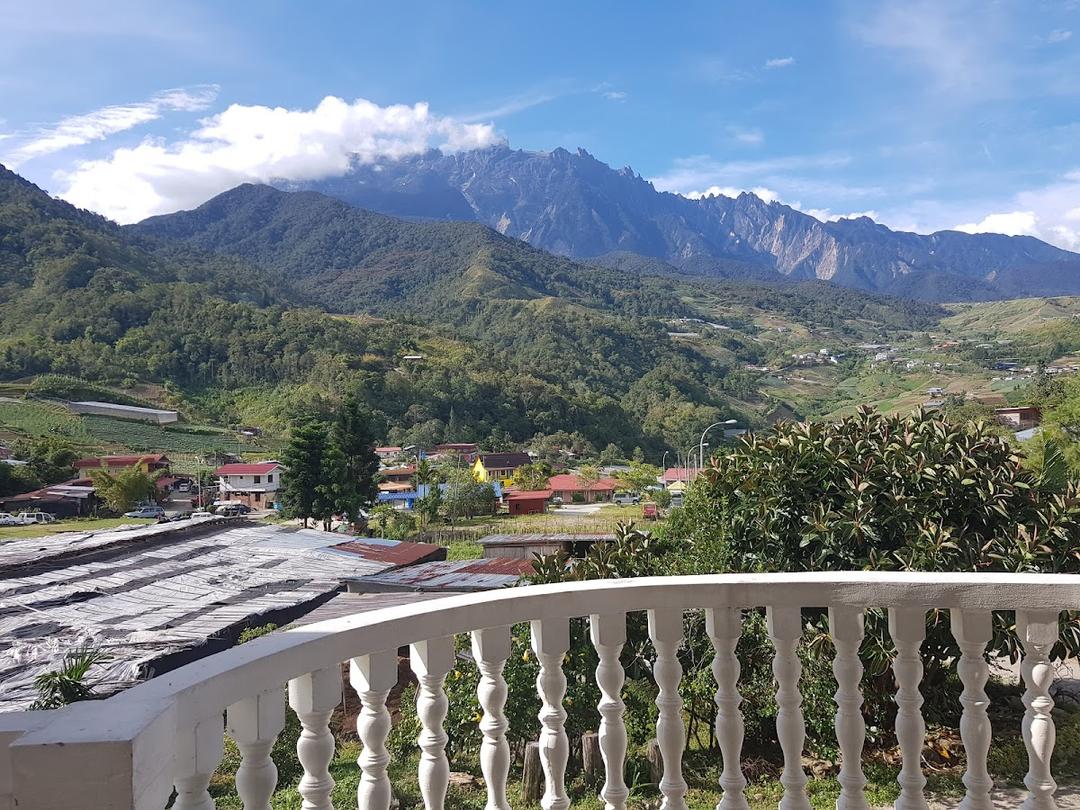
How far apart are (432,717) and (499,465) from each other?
40.4 meters

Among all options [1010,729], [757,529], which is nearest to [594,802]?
[757,529]

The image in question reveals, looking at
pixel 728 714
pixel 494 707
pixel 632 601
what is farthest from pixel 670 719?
pixel 494 707

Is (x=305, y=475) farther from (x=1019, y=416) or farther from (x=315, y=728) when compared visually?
(x=315, y=728)

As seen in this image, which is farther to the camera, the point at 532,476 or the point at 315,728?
the point at 532,476

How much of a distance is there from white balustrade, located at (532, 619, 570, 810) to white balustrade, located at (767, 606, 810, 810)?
16.1 inches

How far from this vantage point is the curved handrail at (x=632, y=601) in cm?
117

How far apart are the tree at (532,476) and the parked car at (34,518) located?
19650 millimetres

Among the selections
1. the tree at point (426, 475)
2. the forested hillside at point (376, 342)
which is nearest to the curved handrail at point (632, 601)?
the tree at point (426, 475)

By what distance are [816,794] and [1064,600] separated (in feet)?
5.68

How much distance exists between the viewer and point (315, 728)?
1.18 meters

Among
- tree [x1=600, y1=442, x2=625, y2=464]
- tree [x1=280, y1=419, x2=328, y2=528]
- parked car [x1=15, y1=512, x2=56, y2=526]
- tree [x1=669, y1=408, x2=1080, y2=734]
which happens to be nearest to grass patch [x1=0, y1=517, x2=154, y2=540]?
parked car [x1=15, y1=512, x2=56, y2=526]

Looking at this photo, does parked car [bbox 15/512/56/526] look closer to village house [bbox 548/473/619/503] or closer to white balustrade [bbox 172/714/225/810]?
village house [bbox 548/473/619/503]

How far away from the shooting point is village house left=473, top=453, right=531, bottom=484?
39.1 m

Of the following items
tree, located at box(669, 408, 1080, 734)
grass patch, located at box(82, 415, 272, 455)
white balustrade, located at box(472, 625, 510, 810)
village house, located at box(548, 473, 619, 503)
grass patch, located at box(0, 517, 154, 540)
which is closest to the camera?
white balustrade, located at box(472, 625, 510, 810)
